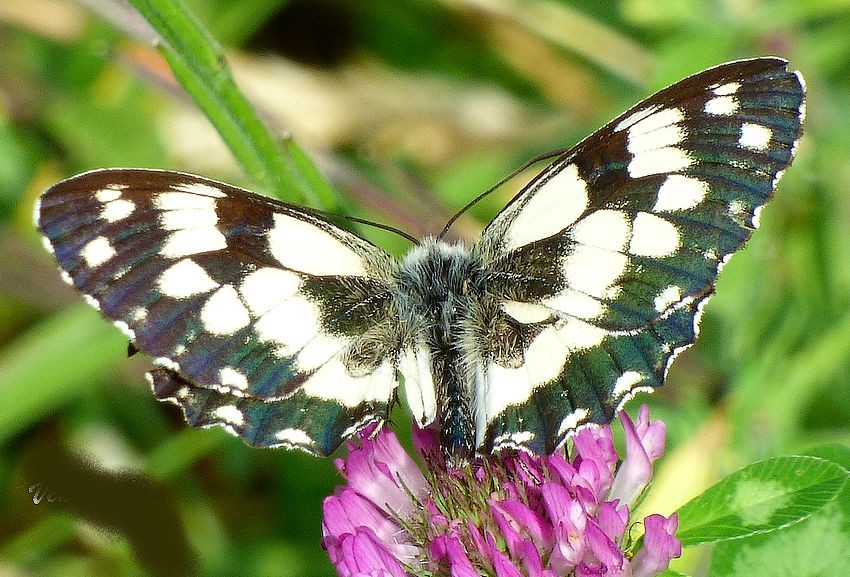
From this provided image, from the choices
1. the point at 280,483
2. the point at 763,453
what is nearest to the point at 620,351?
the point at 763,453

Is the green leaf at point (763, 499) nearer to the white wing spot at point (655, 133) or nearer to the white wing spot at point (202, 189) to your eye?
the white wing spot at point (655, 133)

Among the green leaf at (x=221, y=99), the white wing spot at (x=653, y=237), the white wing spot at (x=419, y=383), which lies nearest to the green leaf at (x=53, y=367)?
the green leaf at (x=221, y=99)

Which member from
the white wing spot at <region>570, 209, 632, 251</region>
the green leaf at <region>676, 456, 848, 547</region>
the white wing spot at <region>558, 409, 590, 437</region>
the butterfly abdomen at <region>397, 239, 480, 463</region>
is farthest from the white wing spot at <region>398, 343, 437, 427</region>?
the green leaf at <region>676, 456, 848, 547</region>

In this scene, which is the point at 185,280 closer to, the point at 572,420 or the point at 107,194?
the point at 107,194

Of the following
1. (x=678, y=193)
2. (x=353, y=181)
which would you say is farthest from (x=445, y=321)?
(x=353, y=181)

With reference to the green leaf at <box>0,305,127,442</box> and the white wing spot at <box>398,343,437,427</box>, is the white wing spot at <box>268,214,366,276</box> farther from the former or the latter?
the green leaf at <box>0,305,127,442</box>

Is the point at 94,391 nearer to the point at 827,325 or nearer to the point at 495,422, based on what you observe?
the point at 495,422
